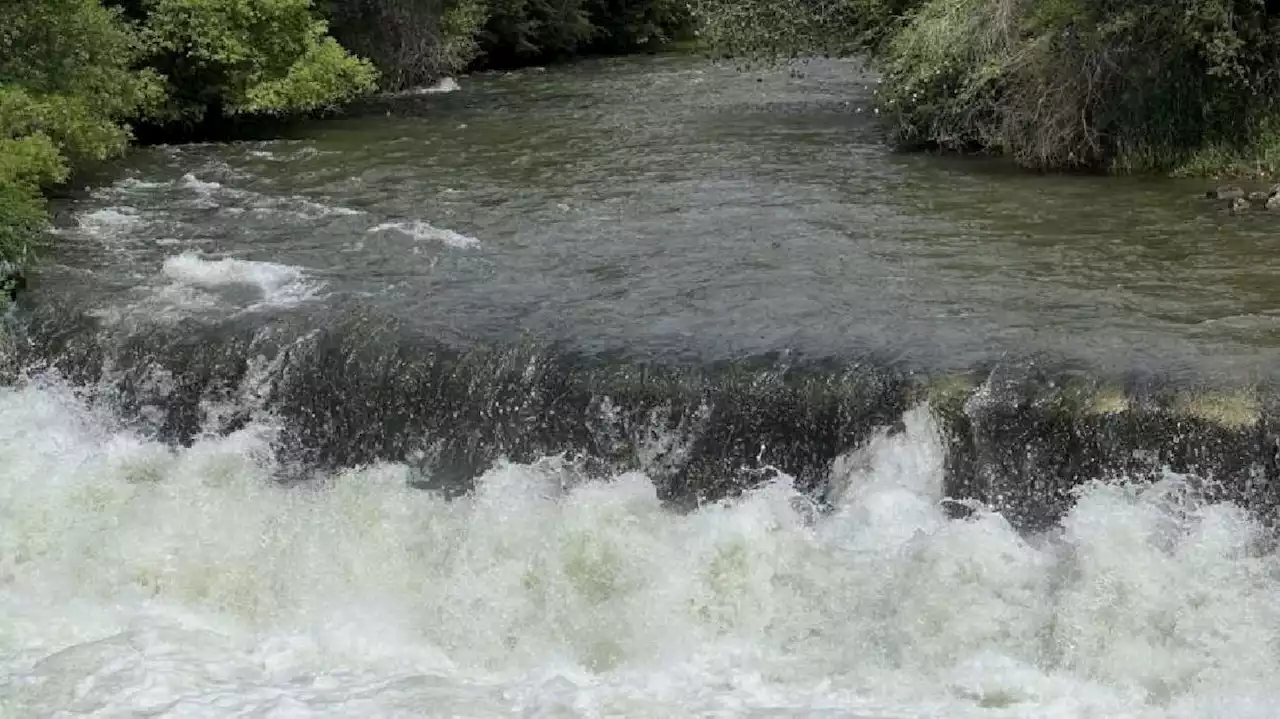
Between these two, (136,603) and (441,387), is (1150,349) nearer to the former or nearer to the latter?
(441,387)

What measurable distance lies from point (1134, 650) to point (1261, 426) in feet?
6.18

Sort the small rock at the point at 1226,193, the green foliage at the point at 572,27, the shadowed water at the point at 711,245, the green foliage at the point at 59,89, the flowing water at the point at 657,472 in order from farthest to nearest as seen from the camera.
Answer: the green foliage at the point at 572,27 < the green foliage at the point at 59,89 < the small rock at the point at 1226,193 < the shadowed water at the point at 711,245 < the flowing water at the point at 657,472

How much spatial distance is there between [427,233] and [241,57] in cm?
866

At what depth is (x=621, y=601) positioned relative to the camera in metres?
8.35

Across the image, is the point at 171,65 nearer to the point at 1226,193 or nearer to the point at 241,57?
the point at 241,57

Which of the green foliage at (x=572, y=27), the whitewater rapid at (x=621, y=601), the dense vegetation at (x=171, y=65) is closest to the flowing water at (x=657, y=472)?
the whitewater rapid at (x=621, y=601)

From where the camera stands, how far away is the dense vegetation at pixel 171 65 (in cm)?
1591

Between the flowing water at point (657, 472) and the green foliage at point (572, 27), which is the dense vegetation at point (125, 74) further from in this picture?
the green foliage at point (572, 27)

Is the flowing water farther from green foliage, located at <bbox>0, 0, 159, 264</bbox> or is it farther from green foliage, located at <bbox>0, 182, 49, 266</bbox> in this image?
green foliage, located at <bbox>0, 0, 159, 264</bbox>

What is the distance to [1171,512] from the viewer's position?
809 centimetres

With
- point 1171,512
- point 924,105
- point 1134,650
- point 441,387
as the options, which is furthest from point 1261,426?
point 924,105

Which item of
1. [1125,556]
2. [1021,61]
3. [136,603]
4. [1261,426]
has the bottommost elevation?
[136,603]

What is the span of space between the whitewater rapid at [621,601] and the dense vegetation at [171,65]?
15.5ft

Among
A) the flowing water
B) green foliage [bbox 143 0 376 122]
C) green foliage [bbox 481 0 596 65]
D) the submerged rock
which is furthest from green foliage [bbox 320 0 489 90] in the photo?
the submerged rock
